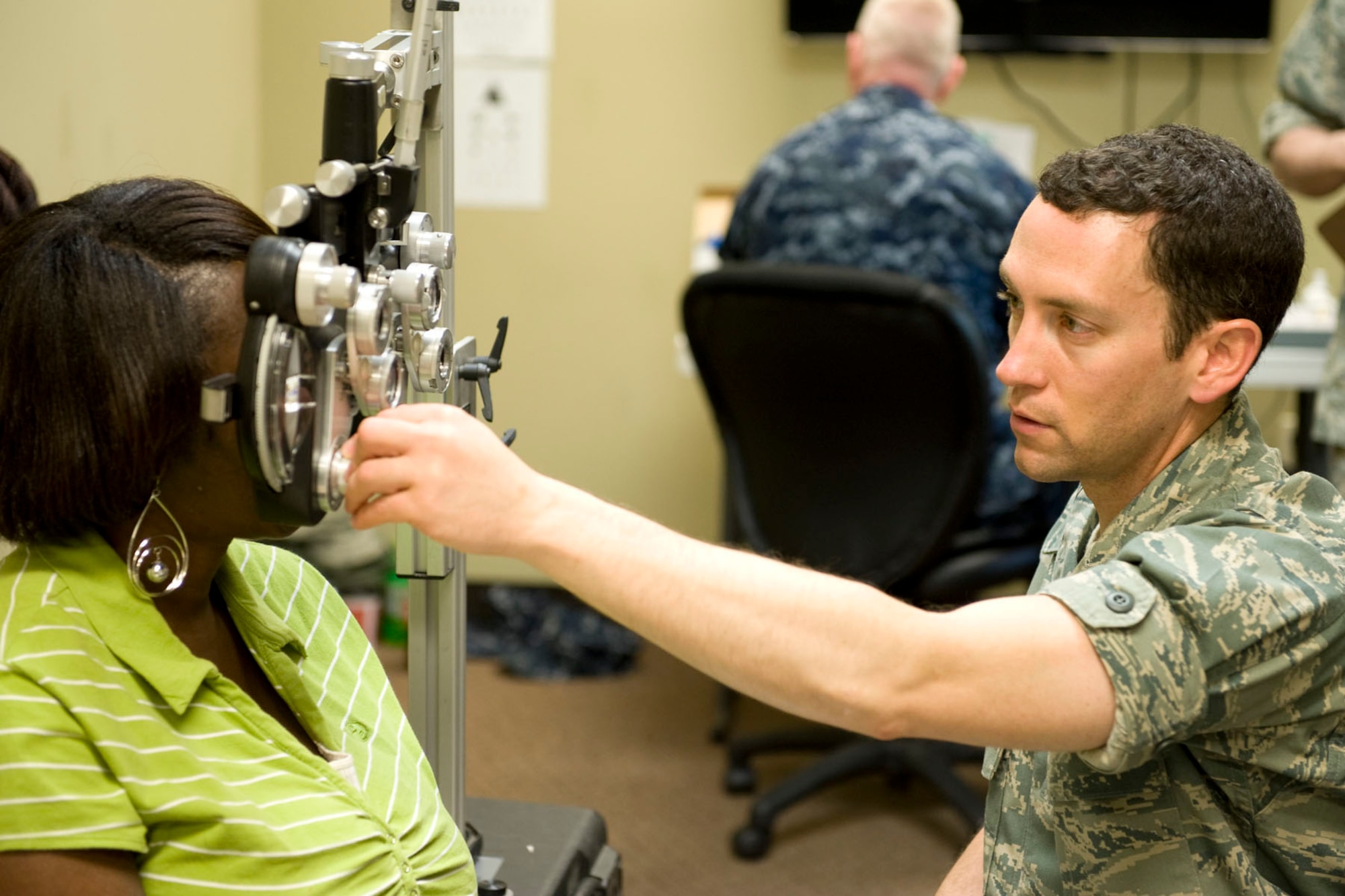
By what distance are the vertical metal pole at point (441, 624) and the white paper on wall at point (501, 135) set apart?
2.07 meters

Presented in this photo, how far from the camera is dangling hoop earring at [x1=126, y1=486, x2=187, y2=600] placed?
3.19ft

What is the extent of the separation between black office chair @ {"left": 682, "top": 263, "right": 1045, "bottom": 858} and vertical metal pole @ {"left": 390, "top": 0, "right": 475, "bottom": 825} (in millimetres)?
943

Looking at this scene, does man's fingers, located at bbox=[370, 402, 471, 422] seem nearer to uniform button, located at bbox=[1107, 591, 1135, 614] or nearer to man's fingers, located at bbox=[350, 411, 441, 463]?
man's fingers, located at bbox=[350, 411, 441, 463]

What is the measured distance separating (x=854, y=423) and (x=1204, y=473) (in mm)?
1187

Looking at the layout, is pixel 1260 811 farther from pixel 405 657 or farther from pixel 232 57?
pixel 232 57

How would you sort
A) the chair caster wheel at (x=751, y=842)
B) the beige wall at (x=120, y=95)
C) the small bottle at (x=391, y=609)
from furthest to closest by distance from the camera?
the small bottle at (x=391, y=609), the chair caster wheel at (x=751, y=842), the beige wall at (x=120, y=95)

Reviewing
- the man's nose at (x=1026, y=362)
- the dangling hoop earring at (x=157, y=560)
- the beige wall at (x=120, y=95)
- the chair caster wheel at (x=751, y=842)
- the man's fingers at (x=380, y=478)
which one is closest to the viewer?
the man's fingers at (x=380, y=478)

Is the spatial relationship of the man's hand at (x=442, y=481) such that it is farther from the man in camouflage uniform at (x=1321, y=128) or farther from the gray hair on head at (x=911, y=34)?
the gray hair on head at (x=911, y=34)

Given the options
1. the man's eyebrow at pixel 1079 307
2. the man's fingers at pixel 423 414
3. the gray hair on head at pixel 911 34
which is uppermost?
the gray hair on head at pixel 911 34

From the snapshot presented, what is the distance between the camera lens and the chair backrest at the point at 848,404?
2.10 meters

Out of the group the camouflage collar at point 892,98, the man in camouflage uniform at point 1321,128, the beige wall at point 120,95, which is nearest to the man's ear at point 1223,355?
the beige wall at point 120,95

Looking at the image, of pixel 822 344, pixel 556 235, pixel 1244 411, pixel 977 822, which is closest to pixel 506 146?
pixel 556 235

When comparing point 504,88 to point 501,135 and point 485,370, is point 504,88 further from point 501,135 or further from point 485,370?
point 485,370

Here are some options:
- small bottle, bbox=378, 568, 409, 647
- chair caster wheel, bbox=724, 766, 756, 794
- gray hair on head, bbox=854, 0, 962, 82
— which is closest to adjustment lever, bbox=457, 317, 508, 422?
gray hair on head, bbox=854, 0, 962, 82
